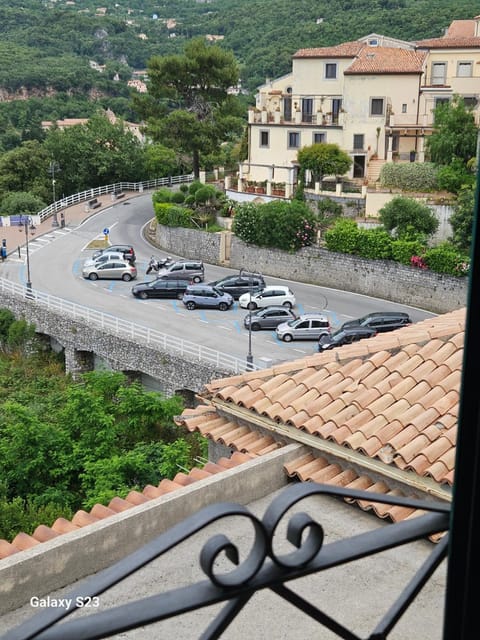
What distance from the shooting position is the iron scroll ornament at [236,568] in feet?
5.27

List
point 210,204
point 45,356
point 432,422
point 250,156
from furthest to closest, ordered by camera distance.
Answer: point 250,156 < point 210,204 < point 45,356 < point 432,422

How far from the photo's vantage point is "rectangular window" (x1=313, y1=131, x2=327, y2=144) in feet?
137

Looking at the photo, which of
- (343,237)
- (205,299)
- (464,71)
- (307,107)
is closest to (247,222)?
(343,237)

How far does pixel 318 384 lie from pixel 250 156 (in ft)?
124

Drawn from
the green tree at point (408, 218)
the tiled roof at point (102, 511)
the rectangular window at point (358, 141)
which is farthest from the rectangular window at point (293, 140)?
the tiled roof at point (102, 511)

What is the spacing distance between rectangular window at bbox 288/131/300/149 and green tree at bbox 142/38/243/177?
7.29 metres

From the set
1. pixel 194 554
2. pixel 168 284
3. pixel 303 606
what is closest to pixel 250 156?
pixel 168 284

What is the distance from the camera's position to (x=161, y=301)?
32156mm

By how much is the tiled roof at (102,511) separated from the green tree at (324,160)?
33688mm


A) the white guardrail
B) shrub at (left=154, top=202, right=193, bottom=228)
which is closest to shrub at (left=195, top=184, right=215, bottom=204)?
shrub at (left=154, top=202, right=193, bottom=228)

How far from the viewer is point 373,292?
108 feet

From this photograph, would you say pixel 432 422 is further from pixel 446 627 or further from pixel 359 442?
pixel 446 627

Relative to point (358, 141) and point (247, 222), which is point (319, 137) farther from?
point (247, 222)

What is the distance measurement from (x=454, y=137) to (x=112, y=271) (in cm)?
1692
